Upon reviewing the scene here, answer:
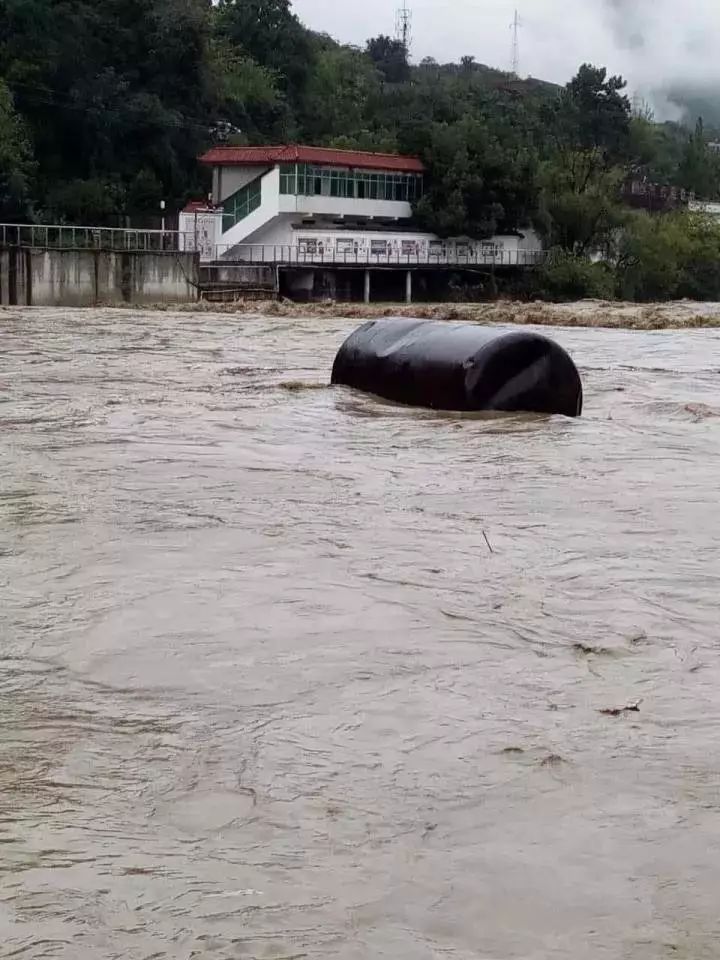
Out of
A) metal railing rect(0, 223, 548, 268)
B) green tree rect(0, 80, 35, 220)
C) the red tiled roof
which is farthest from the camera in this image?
the red tiled roof

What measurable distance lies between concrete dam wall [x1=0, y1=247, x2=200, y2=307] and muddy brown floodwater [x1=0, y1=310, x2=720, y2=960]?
1246 inches

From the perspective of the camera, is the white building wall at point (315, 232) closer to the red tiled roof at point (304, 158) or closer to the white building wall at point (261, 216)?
the white building wall at point (261, 216)

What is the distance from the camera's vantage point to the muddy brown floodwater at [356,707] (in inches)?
104

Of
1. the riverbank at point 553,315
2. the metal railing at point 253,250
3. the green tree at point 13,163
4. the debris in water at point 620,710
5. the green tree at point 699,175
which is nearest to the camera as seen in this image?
the debris in water at point 620,710

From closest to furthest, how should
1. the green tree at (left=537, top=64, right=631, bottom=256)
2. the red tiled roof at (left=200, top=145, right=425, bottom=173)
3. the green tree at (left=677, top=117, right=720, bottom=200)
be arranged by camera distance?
the red tiled roof at (left=200, top=145, right=425, bottom=173), the green tree at (left=537, top=64, right=631, bottom=256), the green tree at (left=677, top=117, right=720, bottom=200)

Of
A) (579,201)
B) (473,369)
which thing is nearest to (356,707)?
(473,369)

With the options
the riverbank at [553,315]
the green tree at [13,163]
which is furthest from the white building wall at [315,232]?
the riverbank at [553,315]

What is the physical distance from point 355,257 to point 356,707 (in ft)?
156

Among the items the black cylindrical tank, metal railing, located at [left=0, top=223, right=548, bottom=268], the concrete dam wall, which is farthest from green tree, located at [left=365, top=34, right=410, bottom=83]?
the black cylindrical tank

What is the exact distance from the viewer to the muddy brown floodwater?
2.64 metres

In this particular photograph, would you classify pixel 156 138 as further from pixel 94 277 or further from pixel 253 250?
pixel 94 277

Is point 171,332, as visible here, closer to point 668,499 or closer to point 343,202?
point 668,499

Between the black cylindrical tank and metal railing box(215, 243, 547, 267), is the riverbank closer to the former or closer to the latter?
metal railing box(215, 243, 547, 267)

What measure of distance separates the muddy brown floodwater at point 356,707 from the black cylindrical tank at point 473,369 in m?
1.77
